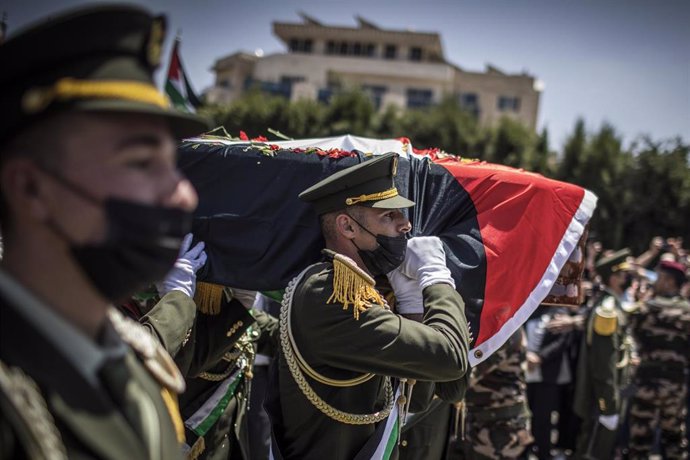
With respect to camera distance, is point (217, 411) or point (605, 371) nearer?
point (217, 411)

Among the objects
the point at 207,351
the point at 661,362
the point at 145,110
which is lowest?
the point at 661,362

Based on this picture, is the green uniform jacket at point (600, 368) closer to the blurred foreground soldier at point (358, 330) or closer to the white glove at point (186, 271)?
the blurred foreground soldier at point (358, 330)

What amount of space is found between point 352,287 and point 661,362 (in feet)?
18.1

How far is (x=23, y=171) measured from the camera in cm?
130

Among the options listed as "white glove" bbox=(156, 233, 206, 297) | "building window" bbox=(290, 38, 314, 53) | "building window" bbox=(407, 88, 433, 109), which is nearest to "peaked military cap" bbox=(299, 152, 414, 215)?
"white glove" bbox=(156, 233, 206, 297)

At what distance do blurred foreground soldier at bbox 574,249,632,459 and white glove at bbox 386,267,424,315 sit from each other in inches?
146

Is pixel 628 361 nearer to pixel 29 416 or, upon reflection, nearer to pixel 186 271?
pixel 186 271

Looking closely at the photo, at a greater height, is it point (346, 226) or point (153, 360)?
point (346, 226)

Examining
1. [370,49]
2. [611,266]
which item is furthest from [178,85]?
[370,49]

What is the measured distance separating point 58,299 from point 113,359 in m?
0.18

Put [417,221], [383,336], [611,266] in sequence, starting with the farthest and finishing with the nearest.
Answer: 1. [611,266]
2. [417,221]
3. [383,336]

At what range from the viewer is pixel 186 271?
9.57 feet

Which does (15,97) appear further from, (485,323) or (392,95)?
(392,95)

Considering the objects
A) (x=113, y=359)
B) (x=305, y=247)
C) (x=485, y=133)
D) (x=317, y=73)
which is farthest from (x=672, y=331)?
(x=317, y=73)
